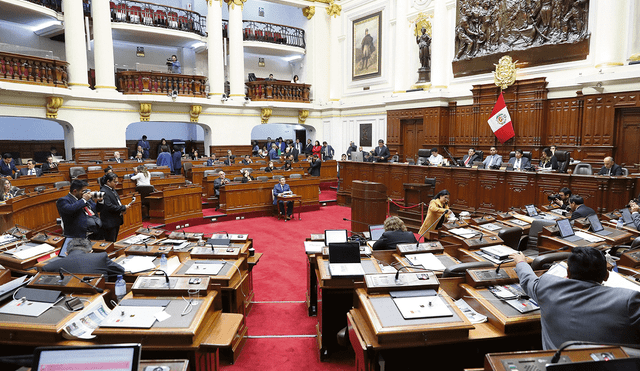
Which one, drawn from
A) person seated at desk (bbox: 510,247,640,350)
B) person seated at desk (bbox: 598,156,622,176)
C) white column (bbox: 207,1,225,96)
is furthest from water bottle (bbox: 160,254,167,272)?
white column (bbox: 207,1,225,96)

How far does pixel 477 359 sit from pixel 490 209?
6.84 meters

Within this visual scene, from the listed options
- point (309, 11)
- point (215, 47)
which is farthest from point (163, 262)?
point (309, 11)

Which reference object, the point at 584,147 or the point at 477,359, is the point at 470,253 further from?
the point at 584,147

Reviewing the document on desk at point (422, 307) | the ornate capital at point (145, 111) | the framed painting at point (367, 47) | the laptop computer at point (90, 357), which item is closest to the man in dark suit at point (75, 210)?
the laptop computer at point (90, 357)

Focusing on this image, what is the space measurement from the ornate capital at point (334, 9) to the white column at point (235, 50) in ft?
13.9

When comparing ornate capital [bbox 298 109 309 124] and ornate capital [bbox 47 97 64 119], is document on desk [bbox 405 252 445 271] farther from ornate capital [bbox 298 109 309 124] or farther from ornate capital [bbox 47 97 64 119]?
ornate capital [bbox 298 109 309 124]

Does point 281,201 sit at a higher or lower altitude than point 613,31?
lower

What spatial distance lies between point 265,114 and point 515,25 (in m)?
10.1

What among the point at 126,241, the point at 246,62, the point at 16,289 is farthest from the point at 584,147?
the point at 246,62

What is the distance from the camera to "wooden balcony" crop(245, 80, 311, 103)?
1678 cm

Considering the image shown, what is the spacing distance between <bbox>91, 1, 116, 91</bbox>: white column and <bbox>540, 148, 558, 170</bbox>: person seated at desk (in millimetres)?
13924

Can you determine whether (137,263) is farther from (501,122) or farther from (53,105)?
(53,105)

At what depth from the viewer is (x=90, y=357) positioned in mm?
1786

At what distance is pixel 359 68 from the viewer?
16.8 m
